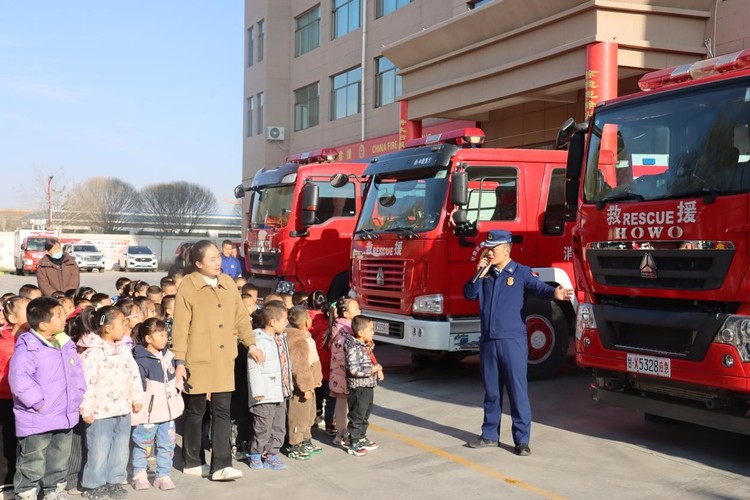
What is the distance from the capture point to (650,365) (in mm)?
6621

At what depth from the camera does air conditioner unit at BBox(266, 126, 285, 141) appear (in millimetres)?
30609

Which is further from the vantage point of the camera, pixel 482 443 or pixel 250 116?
pixel 250 116

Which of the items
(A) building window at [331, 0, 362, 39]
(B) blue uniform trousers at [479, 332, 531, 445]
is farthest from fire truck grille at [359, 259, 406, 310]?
(A) building window at [331, 0, 362, 39]

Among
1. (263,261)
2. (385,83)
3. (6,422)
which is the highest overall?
(385,83)

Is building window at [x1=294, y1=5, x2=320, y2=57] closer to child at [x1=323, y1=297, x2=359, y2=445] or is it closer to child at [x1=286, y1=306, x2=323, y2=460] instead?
child at [x1=323, y1=297, x2=359, y2=445]

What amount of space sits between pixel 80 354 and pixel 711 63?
558 centimetres

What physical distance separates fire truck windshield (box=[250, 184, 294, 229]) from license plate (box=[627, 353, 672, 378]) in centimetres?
747

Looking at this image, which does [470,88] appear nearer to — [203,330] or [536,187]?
[536,187]

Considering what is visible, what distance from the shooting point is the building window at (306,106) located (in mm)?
28859

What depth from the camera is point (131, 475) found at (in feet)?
20.6

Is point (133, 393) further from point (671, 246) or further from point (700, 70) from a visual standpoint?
point (700, 70)

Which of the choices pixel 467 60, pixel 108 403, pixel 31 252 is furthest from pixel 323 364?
pixel 31 252

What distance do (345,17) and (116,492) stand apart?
895 inches

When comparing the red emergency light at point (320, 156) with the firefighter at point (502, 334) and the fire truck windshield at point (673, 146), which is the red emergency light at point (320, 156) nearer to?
the fire truck windshield at point (673, 146)
